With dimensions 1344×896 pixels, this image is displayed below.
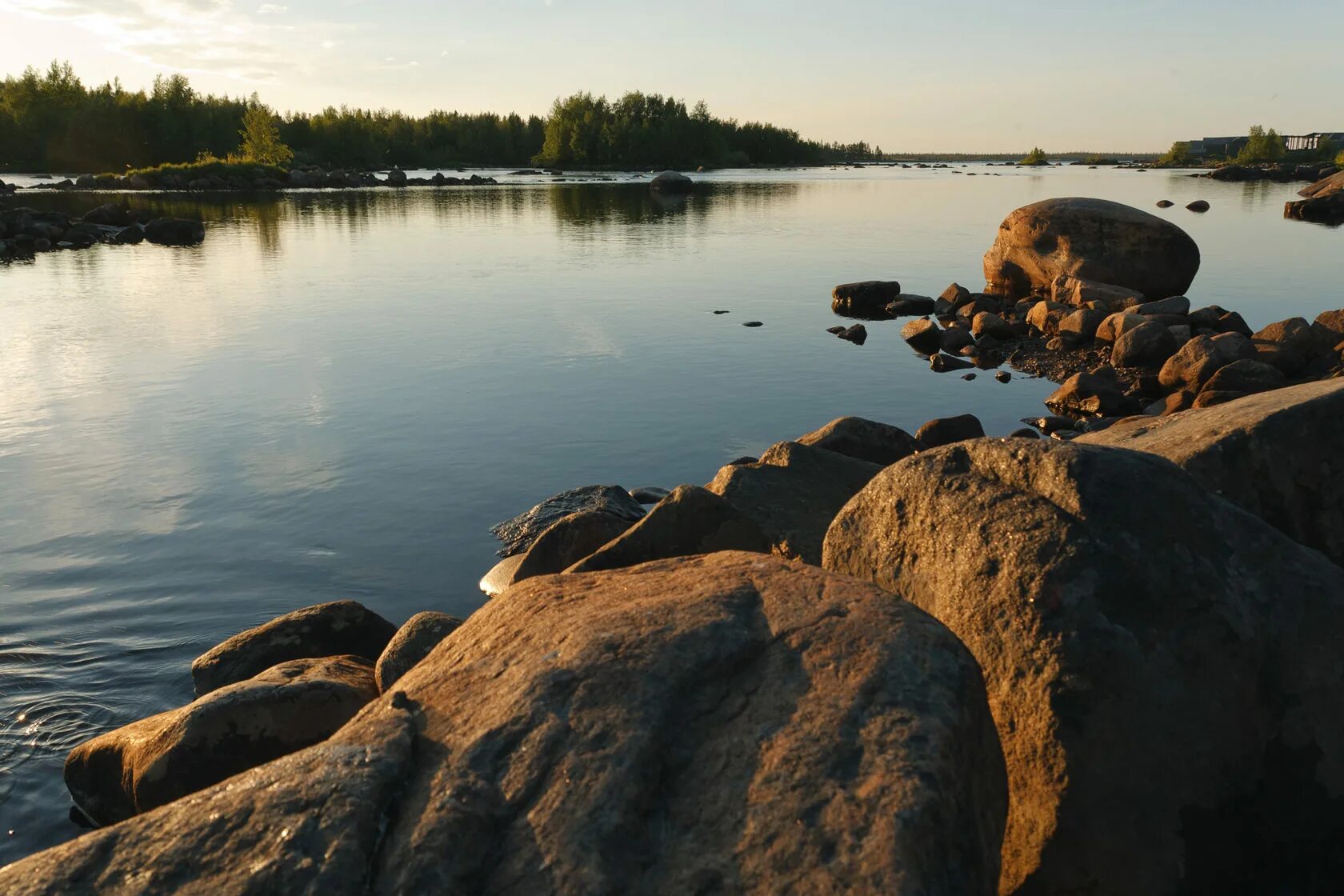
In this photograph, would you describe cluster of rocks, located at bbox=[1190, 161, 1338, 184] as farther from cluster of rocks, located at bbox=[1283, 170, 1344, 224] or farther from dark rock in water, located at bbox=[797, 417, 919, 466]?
dark rock in water, located at bbox=[797, 417, 919, 466]

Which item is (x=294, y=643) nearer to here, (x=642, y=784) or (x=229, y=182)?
(x=642, y=784)

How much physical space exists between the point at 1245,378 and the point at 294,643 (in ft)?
44.6

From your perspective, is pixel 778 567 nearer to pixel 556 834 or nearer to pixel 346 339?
pixel 556 834

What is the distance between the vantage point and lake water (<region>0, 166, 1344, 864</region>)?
27.6 feet

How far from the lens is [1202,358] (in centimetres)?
1530

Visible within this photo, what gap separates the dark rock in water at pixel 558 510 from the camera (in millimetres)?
9828

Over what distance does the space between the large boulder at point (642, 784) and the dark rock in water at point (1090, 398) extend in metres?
12.3

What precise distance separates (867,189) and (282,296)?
68.2m

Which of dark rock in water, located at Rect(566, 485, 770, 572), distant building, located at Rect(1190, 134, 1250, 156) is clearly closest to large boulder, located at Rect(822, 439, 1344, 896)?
dark rock in water, located at Rect(566, 485, 770, 572)

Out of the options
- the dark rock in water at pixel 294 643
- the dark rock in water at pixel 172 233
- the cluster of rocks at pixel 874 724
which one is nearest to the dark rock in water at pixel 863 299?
the dark rock in water at pixel 294 643

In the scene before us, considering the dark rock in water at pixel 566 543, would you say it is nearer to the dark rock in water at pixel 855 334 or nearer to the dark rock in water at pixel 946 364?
the dark rock in water at pixel 946 364

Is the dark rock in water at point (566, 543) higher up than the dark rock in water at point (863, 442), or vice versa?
the dark rock in water at point (863, 442)

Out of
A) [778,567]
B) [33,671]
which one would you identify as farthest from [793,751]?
[33,671]

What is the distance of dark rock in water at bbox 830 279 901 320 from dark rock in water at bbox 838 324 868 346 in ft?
8.41
